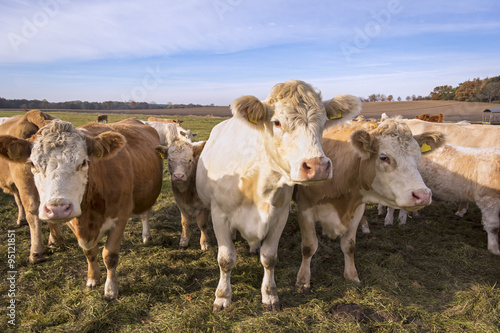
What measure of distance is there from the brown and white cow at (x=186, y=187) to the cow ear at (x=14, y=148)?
2.32 metres

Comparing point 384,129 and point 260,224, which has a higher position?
point 384,129

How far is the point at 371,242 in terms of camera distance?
5.58 m

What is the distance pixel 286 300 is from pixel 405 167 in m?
2.19

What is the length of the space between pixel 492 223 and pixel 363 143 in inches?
138

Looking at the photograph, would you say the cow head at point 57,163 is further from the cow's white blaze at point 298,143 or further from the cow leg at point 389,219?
the cow leg at point 389,219

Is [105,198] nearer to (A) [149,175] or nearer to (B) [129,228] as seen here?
(A) [149,175]

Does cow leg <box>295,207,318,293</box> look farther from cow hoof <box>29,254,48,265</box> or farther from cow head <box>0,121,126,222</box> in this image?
cow hoof <box>29,254,48,265</box>

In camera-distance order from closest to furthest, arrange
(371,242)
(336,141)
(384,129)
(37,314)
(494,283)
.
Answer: (37,314) < (384,129) < (494,283) < (336,141) < (371,242)

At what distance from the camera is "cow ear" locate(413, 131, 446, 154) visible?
394 cm

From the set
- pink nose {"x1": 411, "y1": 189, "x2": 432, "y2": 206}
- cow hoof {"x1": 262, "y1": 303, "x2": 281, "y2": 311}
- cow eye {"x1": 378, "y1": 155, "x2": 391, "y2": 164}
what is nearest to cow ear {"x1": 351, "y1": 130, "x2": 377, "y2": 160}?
cow eye {"x1": 378, "y1": 155, "x2": 391, "y2": 164}

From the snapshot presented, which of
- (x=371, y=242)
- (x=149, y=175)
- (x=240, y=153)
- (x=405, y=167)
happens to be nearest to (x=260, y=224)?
(x=240, y=153)

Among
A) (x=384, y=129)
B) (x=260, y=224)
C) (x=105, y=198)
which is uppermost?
(x=384, y=129)

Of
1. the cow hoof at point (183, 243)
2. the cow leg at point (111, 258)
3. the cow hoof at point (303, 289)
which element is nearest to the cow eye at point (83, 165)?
the cow leg at point (111, 258)

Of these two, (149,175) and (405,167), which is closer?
(405,167)
